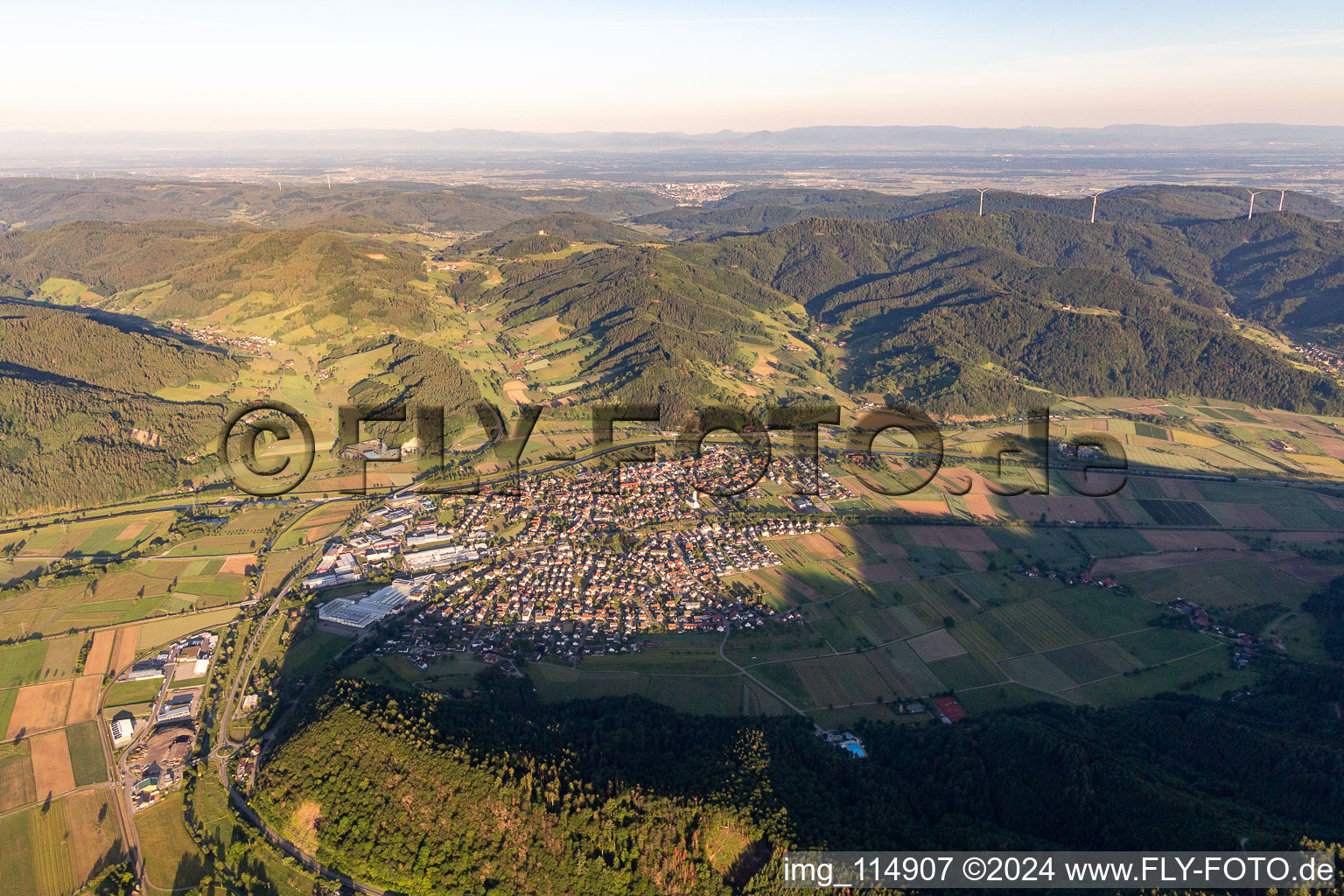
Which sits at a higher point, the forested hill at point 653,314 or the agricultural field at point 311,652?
the forested hill at point 653,314

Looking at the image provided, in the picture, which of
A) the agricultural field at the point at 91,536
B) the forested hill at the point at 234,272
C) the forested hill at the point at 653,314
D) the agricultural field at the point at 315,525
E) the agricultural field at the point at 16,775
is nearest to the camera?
the agricultural field at the point at 16,775

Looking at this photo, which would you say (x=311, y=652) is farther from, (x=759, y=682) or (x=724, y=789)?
(x=724, y=789)

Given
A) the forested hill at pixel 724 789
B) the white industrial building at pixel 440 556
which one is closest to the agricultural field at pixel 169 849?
the forested hill at pixel 724 789

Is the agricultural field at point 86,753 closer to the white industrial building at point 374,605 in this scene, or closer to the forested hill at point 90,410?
the white industrial building at point 374,605

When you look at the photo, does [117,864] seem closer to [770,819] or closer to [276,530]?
[770,819]

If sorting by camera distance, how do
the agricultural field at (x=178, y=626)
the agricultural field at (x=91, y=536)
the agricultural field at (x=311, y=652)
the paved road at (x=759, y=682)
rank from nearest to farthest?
the paved road at (x=759, y=682), the agricultural field at (x=311, y=652), the agricultural field at (x=178, y=626), the agricultural field at (x=91, y=536)

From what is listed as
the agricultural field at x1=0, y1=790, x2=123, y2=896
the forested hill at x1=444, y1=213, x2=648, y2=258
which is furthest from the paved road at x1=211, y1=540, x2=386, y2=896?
the forested hill at x1=444, y1=213, x2=648, y2=258

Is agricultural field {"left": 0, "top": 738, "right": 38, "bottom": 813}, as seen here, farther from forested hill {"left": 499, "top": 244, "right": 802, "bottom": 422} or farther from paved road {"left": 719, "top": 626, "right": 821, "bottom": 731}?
forested hill {"left": 499, "top": 244, "right": 802, "bottom": 422}
